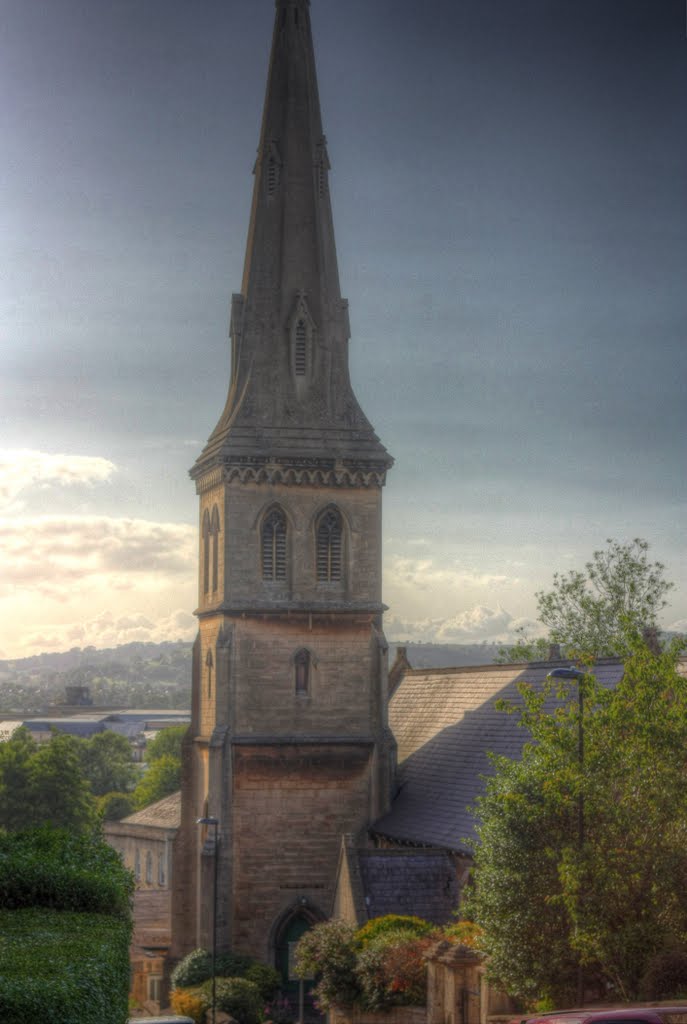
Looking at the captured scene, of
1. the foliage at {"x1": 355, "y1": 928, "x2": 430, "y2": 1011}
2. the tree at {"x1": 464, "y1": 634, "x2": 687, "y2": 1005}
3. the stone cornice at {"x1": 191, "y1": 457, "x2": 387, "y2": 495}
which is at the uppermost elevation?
the stone cornice at {"x1": 191, "y1": 457, "x2": 387, "y2": 495}

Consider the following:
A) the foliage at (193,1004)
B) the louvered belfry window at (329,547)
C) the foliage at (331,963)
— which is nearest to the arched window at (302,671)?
the louvered belfry window at (329,547)

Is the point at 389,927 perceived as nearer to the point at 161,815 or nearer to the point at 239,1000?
the point at 239,1000

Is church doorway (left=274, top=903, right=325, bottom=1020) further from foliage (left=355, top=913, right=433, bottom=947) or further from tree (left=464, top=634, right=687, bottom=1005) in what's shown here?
tree (left=464, top=634, right=687, bottom=1005)

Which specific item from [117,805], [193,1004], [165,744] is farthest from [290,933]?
[165,744]

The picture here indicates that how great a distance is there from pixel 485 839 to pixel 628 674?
454 centimetres

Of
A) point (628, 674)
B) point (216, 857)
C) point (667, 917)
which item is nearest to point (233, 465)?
point (216, 857)

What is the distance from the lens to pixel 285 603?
50125 mm

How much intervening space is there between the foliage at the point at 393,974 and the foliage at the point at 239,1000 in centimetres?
662

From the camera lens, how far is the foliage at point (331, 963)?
3691 cm

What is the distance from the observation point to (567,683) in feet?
137

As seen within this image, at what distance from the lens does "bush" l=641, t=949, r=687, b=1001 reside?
2762 centimetres

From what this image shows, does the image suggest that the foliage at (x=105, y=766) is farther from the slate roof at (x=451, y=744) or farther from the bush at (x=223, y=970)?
the bush at (x=223, y=970)

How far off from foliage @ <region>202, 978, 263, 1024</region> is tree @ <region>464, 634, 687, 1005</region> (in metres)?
14.4

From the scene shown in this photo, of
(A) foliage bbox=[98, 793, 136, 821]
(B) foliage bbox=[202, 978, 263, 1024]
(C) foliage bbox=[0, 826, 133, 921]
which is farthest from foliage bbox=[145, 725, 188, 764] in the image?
(C) foliage bbox=[0, 826, 133, 921]
